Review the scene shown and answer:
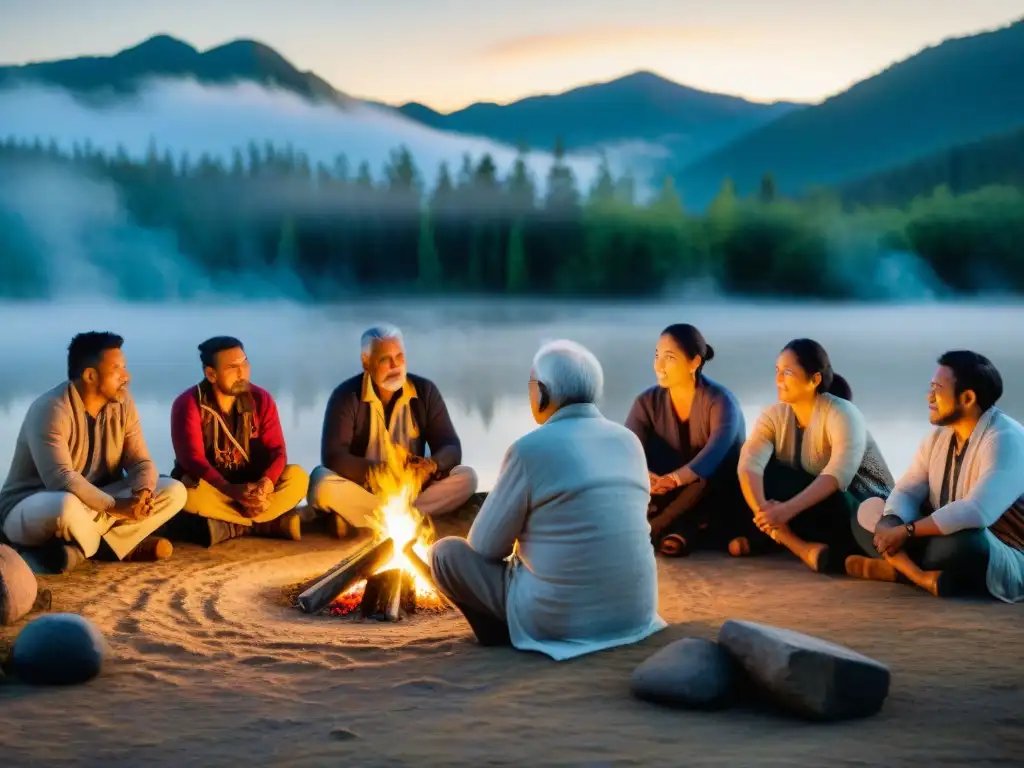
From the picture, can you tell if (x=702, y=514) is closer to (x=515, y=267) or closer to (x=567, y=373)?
(x=567, y=373)

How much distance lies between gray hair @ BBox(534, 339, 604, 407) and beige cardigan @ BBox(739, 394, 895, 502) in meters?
2.32

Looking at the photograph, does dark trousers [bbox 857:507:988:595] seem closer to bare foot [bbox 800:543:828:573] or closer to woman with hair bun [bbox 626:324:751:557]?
bare foot [bbox 800:543:828:573]

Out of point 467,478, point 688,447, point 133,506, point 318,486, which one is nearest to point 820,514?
point 688,447

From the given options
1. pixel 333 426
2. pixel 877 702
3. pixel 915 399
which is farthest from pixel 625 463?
pixel 915 399

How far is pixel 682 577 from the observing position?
6711mm

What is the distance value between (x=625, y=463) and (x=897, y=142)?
1497 centimetres

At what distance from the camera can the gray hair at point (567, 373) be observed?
4891mm

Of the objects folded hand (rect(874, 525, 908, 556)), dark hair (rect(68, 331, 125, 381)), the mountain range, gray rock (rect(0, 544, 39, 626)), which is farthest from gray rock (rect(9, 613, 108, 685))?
the mountain range

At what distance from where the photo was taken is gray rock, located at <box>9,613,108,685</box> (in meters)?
4.66

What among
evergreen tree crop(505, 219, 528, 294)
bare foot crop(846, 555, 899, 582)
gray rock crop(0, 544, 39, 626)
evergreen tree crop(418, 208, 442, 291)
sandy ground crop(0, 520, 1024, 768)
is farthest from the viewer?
evergreen tree crop(418, 208, 442, 291)

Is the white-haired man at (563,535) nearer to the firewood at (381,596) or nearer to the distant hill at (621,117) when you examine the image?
the firewood at (381,596)

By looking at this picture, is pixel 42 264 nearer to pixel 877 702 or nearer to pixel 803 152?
pixel 803 152

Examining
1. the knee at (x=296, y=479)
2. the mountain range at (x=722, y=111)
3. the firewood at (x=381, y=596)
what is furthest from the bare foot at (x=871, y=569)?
the mountain range at (x=722, y=111)

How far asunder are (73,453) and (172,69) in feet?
37.4
